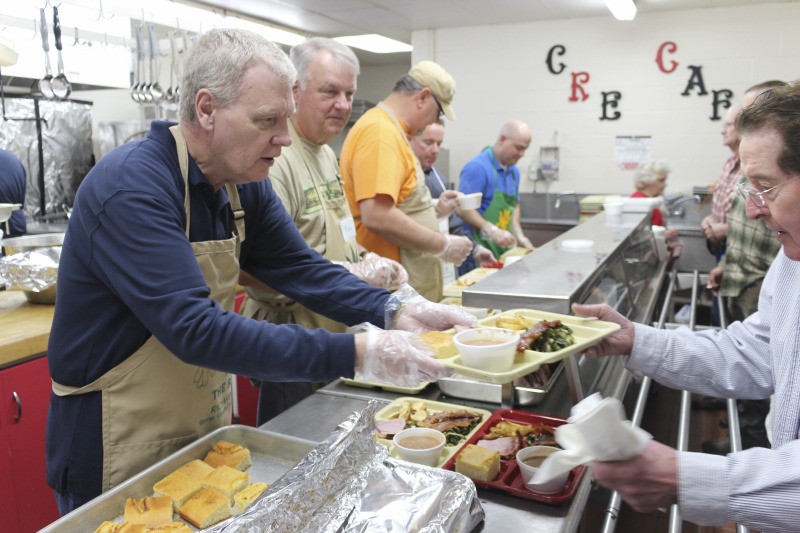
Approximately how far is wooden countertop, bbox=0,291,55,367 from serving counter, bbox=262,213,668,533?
128cm

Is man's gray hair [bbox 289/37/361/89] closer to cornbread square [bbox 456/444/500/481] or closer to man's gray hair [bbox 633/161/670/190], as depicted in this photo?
cornbread square [bbox 456/444/500/481]

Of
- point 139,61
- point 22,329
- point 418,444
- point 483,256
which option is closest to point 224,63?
point 418,444

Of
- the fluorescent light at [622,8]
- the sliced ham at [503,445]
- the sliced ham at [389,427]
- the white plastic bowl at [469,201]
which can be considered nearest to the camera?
the sliced ham at [503,445]

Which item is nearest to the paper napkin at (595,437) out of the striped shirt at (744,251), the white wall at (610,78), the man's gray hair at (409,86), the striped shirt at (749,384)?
the striped shirt at (749,384)

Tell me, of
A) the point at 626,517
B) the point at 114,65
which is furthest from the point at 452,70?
the point at 626,517

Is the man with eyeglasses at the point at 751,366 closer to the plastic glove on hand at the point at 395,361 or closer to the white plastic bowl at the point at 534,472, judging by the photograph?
the white plastic bowl at the point at 534,472

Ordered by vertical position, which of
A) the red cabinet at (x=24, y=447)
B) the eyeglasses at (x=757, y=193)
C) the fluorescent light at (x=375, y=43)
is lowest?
the red cabinet at (x=24, y=447)

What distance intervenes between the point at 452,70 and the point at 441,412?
684 cm

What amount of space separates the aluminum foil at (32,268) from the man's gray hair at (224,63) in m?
1.77

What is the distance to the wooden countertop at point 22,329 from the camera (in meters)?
2.62

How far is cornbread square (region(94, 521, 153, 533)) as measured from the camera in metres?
1.22

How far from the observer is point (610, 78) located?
7207 mm

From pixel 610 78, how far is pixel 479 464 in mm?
6736

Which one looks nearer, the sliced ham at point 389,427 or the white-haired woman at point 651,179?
the sliced ham at point 389,427
